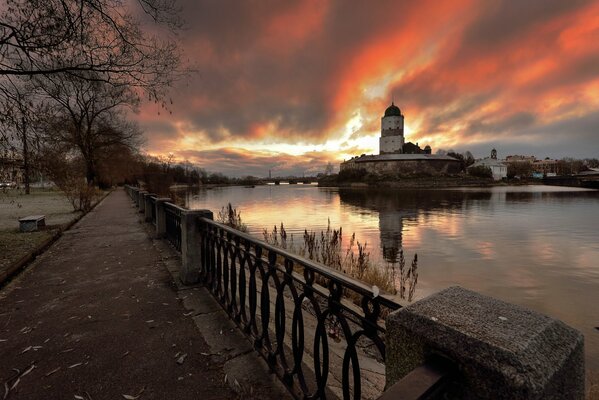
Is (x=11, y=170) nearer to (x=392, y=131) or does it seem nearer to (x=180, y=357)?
(x=180, y=357)

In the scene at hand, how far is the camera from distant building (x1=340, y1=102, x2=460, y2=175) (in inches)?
4181

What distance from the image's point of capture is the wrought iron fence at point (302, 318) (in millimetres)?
2115

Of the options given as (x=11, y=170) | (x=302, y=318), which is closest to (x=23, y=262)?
(x=11, y=170)

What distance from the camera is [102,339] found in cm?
384

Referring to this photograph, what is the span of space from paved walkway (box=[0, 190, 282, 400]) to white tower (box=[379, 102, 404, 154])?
4731 inches

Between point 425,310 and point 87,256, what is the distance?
8.88 metres

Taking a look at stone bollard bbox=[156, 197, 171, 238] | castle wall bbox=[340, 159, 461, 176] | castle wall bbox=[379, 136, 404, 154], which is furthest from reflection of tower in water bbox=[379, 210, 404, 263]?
castle wall bbox=[379, 136, 404, 154]

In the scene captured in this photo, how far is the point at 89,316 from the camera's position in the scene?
14.7ft

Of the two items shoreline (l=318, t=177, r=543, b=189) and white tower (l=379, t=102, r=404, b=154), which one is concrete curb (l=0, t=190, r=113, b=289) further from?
white tower (l=379, t=102, r=404, b=154)

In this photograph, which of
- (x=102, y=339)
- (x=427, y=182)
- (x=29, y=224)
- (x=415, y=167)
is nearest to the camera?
(x=102, y=339)

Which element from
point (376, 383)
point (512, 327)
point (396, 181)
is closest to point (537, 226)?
point (376, 383)

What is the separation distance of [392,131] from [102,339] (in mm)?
124365

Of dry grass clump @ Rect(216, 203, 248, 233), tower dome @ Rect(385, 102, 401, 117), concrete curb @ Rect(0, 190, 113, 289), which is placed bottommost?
dry grass clump @ Rect(216, 203, 248, 233)

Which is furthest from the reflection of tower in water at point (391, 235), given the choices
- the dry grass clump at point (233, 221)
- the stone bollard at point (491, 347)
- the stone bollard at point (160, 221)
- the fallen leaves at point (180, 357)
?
the stone bollard at point (491, 347)
